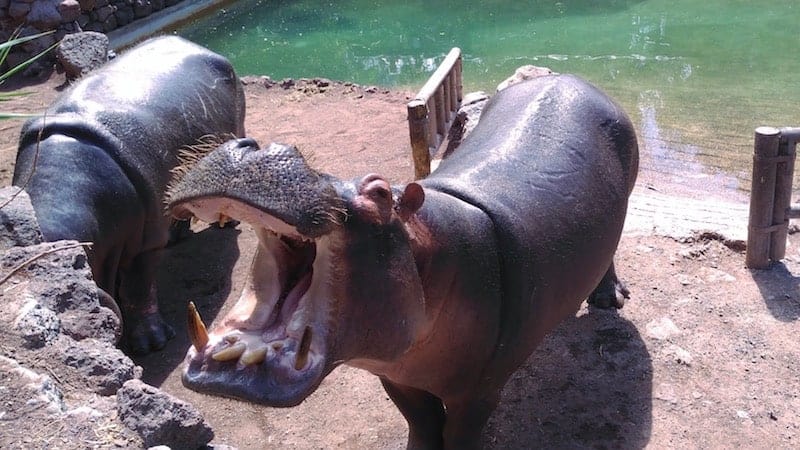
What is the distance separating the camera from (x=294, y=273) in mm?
1834

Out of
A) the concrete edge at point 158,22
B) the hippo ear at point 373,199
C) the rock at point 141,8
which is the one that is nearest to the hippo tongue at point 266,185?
the hippo ear at point 373,199

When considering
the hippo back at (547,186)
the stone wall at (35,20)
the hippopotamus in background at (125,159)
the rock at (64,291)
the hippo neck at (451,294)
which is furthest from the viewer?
the stone wall at (35,20)

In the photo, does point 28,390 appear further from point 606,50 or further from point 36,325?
point 606,50

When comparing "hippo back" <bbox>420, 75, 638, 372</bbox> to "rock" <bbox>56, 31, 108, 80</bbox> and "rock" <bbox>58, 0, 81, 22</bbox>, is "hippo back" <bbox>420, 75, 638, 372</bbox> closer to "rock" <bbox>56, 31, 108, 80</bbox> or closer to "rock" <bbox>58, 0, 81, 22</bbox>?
"rock" <bbox>56, 31, 108, 80</bbox>

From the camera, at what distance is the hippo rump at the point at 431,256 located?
164cm

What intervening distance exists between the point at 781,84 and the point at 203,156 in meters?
6.88

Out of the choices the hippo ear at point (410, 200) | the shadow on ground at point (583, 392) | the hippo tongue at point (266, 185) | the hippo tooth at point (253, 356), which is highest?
the hippo tongue at point (266, 185)

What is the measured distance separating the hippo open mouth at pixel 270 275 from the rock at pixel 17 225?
104 centimetres

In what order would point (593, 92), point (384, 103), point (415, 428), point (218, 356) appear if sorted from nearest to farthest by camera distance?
point (218, 356) → point (415, 428) → point (593, 92) → point (384, 103)

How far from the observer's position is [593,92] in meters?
3.09

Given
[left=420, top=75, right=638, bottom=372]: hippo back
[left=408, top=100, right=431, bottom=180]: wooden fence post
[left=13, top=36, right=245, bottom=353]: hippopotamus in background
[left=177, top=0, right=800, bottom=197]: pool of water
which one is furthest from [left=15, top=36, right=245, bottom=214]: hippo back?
[left=177, top=0, right=800, bottom=197]: pool of water

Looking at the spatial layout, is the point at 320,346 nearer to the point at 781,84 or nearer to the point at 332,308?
the point at 332,308

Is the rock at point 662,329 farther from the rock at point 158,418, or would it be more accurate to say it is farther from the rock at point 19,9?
the rock at point 19,9

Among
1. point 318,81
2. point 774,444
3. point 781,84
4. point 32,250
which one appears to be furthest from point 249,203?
point 781,84
